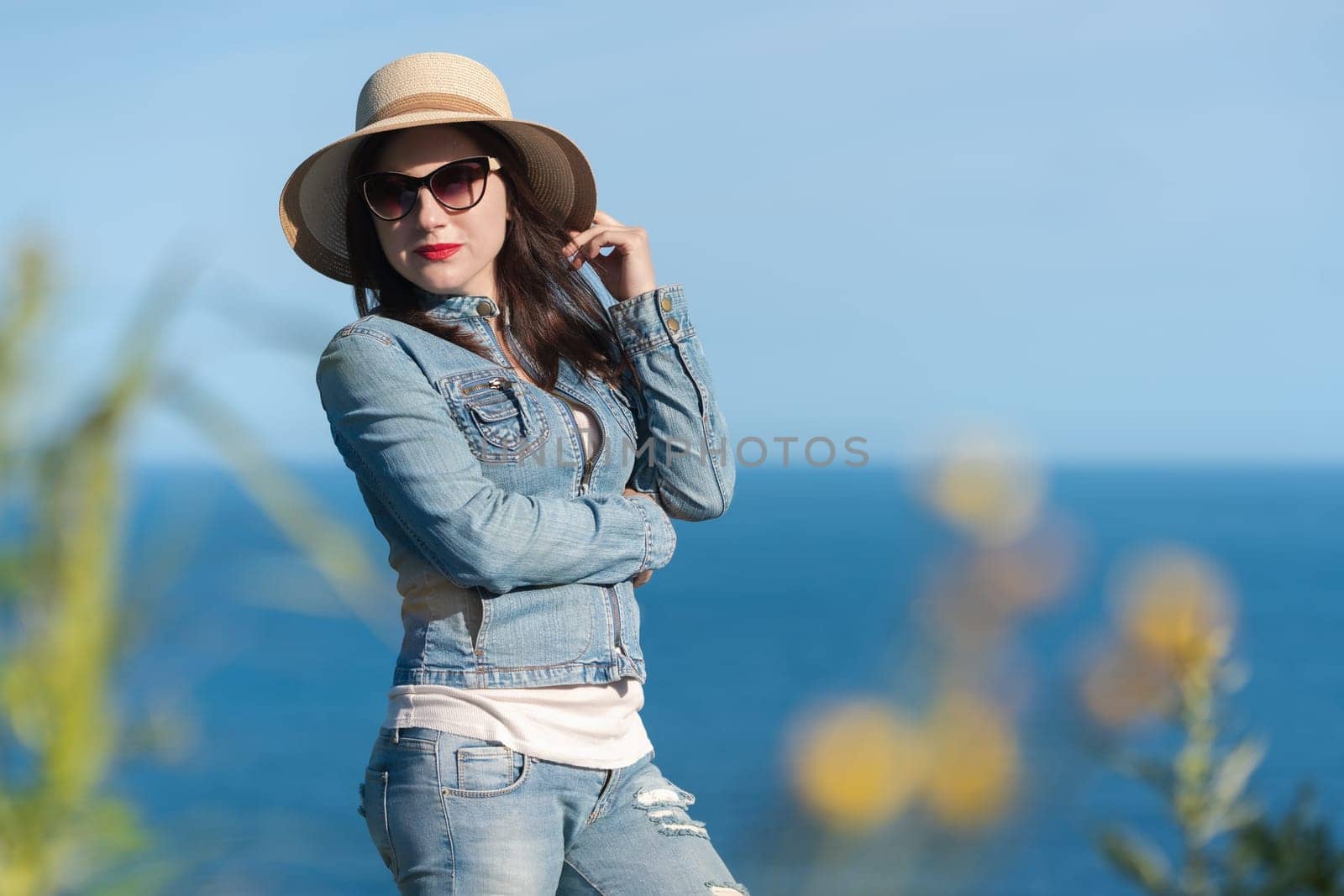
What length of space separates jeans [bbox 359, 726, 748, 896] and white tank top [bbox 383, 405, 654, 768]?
14 millimetres

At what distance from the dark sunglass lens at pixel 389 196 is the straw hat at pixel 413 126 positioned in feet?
0.24

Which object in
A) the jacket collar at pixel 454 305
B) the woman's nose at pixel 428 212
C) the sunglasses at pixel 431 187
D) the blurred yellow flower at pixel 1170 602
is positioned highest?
the sunglasses at pixel 431 187

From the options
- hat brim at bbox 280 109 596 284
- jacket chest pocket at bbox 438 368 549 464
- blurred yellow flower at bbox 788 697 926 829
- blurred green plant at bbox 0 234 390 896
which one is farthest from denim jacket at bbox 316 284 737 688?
blurred yellow flower at bbox 788 697 926 829

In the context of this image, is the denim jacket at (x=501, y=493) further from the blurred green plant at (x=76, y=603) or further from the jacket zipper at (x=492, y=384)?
the blurred green plant at (x=76, y=603)

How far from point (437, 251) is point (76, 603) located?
3.33 feet

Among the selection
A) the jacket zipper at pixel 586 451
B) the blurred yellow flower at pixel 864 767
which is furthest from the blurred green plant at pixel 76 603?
the jacket zipper at pixel 586 451

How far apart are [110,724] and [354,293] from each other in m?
1.16

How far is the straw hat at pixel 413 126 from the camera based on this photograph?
2055mm

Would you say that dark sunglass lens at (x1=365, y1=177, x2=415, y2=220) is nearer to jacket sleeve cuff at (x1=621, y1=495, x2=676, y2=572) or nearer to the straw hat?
the straw hat

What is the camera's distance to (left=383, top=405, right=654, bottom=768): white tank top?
5.88 feet

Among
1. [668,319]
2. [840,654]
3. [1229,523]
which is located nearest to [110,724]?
[668,319]

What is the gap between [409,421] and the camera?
1.81m

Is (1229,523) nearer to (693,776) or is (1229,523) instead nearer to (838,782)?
(693,776)

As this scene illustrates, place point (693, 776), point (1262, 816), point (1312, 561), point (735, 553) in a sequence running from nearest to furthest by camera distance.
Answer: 1. point (1262, 816)
2. point (693, 776)
3. point (1312, 561)
4. point (735, 553)
